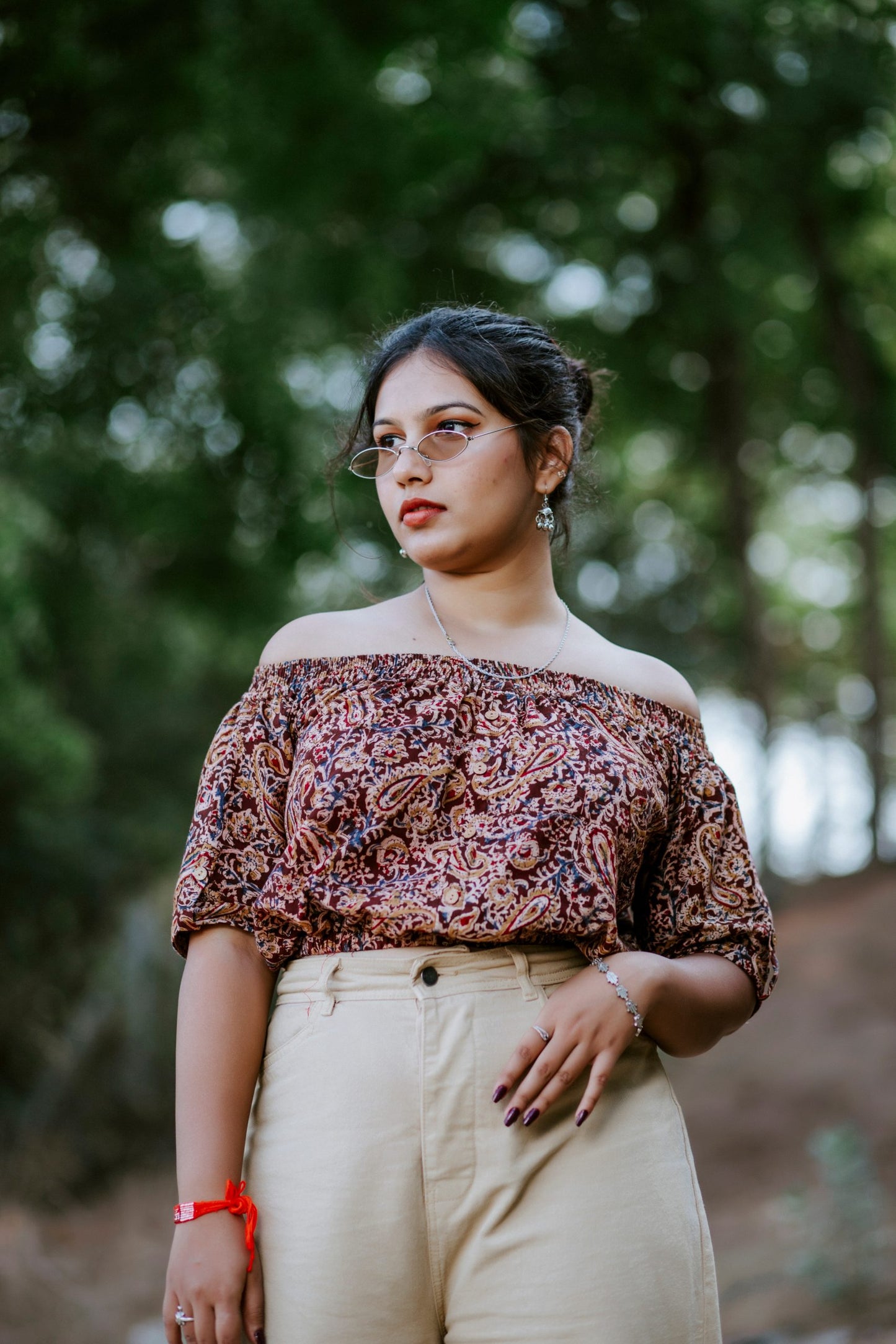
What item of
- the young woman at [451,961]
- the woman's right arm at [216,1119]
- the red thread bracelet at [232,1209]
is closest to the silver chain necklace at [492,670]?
the young woman at [451,961]

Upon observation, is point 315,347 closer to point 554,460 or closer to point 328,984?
point 554,460

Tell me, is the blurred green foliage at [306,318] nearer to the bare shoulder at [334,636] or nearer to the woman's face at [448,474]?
the woman's face at [448,474]

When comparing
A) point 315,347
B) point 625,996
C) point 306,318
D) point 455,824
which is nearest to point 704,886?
point 625,996

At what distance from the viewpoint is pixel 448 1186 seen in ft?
5.28

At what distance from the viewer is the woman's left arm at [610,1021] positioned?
5.31 ft

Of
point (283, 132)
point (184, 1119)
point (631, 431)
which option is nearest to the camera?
point (184, 1119)

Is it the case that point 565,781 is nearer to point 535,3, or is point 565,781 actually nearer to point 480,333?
point 480,333

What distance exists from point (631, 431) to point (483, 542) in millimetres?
11164

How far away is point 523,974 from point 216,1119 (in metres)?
0.43

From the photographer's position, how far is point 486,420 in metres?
1.97

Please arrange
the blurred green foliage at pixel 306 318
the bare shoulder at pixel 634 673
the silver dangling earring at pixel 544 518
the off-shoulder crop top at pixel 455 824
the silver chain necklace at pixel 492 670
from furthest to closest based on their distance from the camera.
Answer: the blurred green foliage at pixel 306 318, the silver dangling earring at pixel 544 518, the bare shoulder at pixel 634 673, the silver chain necklace at pixel 492 670, the off-shoulder crop top at pixel 455 824

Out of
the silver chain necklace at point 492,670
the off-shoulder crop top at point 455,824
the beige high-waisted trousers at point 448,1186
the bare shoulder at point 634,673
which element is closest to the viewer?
the beige high-waisted trousers at point 448,1186

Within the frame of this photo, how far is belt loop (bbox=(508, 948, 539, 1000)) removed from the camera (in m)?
1.69

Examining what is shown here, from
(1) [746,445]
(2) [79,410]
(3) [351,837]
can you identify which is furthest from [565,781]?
(1) [746,445]
